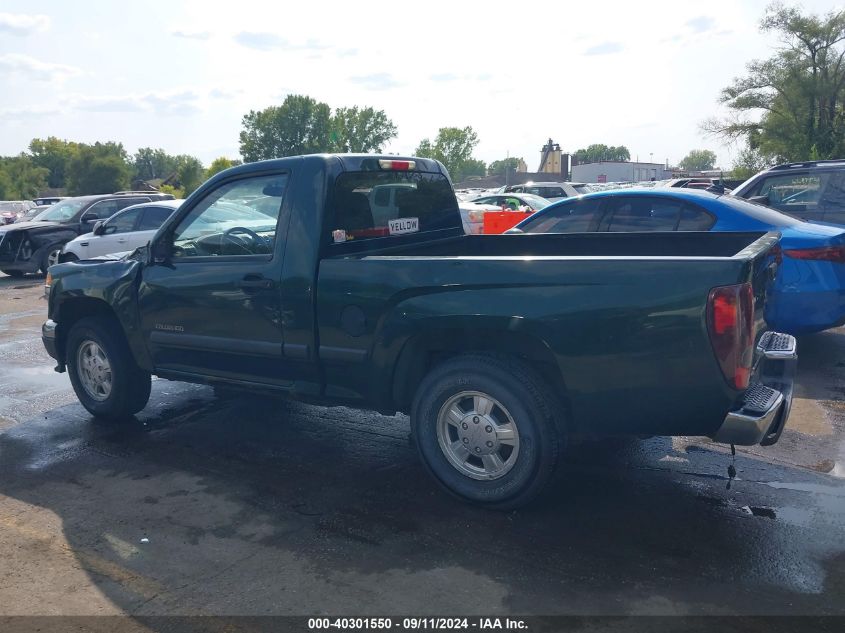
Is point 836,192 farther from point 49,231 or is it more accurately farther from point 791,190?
point 49,231

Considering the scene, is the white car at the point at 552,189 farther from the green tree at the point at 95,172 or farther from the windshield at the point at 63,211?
the green tree at the point at 95,172

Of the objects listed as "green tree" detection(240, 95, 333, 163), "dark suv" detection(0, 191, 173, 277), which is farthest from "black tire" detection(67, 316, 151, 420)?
→ "green tree" detection(240, 95, 333, 163)

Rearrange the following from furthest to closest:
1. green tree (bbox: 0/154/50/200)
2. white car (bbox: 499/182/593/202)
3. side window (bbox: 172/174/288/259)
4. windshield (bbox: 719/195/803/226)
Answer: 1. green tree (bbox: 0/154/50/200)
2. white car (bbox: 499/182/593/202)
3. windshield (bbox: 719/195/803/226)
4. side window (bbox: 172/174/288/259)

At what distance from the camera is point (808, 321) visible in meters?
6.75

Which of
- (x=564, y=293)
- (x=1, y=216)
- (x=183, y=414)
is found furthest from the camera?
(x=1, y=216)

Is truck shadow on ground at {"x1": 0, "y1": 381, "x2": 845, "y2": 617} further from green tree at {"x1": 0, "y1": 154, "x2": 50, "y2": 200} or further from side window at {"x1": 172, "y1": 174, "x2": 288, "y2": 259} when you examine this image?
green tree at {"x1": 0, "y1": 154, "x2": 50, "y2": 200}

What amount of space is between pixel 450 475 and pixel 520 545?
0.62 m

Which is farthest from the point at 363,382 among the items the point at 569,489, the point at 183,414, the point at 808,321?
the point at 808,321

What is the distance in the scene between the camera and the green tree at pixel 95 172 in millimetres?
79125

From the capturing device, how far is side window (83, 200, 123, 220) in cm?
1700

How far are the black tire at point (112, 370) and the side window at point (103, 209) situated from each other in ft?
39.2

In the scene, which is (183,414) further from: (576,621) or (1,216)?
(1,216)

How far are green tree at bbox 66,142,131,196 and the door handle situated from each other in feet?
263

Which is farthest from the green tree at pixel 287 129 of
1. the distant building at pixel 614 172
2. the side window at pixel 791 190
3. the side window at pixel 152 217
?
the side window at pixel 791 190
